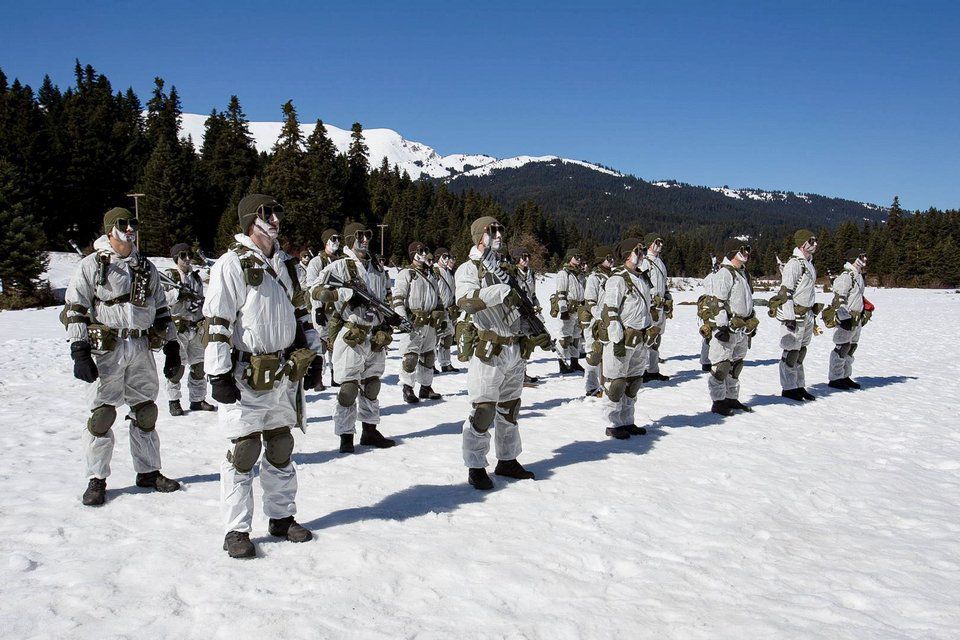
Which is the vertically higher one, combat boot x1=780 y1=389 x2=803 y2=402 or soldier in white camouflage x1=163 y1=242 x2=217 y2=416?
soldier in white camouflage x1=163 y1=242 x2=217 y2=416

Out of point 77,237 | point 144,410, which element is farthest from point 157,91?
point 144,410

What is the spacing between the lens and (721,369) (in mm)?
10789

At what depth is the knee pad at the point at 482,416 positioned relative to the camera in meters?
6.97

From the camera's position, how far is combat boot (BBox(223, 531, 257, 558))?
495 centimetres

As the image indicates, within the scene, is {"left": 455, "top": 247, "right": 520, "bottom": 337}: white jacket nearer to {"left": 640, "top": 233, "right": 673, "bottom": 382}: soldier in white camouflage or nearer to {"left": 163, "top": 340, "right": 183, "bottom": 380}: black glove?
{"left": 163, "top": 340, "right": 183, "bottom": 380}: black glove

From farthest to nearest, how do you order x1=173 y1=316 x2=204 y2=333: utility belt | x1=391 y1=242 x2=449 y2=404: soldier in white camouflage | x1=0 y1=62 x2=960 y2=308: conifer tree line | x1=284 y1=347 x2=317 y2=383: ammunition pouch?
x1=0 y1=62 x2=960 y2=308: conifer tree line → x1=391 y1=242 x2=449 y2=404: soldier in white camouflage → x1=173 y1=316 x2=204 y2=333: utility belt → x1=284 y1=347 x2=317 y2=383: ammunition pouch

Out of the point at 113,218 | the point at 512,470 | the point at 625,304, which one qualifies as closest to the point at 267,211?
the point at 113,218

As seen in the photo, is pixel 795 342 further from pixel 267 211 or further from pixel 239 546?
pixel 239 546

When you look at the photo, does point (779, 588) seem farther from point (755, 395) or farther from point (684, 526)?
point (755, 395)

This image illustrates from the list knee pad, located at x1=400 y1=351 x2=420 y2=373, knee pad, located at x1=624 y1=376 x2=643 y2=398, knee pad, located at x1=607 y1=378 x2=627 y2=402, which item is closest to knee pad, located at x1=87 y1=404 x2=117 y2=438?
knee pad, located at x1=400 y1=351 x2=420 y2=373

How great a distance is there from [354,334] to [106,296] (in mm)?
3110

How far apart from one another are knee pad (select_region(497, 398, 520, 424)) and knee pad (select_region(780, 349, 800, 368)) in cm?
779

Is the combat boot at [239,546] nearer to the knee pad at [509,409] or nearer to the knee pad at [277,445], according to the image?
the knee pad at [277,445]

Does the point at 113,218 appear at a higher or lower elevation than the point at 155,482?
higher
